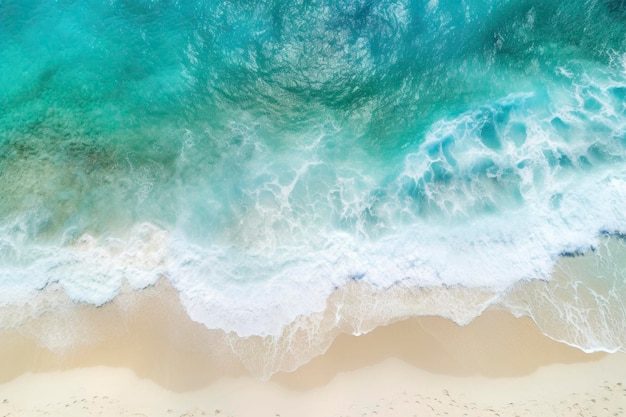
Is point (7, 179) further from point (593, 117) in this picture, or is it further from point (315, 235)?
point (593, 117)

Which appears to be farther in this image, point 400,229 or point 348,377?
point 400,229

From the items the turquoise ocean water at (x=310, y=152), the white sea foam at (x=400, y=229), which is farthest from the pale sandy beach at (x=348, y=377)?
the turquoise ocean water at (x=310, y=152)

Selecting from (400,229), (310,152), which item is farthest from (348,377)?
(310,152)

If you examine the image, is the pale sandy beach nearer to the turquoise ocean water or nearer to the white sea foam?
the white sea foam

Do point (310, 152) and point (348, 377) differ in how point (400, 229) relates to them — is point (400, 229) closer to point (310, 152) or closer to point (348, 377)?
point (310, 152)

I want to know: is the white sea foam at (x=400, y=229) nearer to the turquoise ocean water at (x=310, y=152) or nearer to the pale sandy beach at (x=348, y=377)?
the turquoise ocean water at (x=310, y=152)

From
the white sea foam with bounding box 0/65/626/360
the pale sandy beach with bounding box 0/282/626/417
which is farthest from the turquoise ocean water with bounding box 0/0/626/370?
the pale sandy beach with bounding box 0/282/626/417
